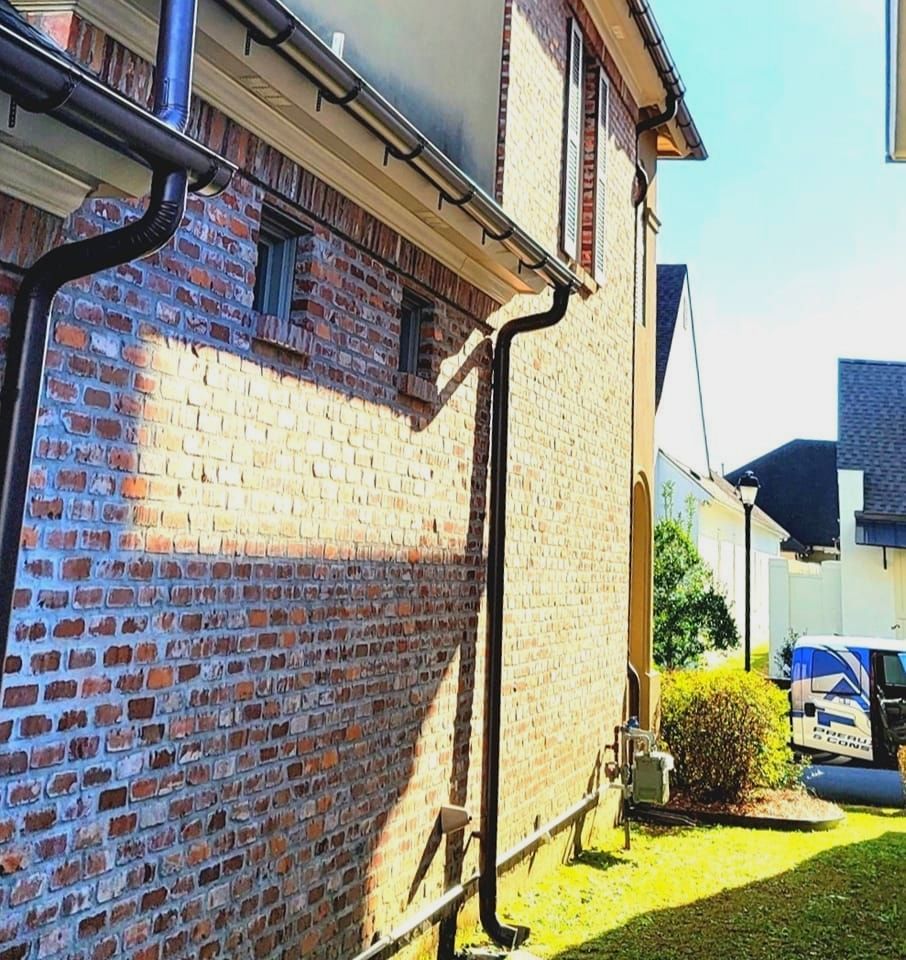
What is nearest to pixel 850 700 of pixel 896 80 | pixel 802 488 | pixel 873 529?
pixel 873 529

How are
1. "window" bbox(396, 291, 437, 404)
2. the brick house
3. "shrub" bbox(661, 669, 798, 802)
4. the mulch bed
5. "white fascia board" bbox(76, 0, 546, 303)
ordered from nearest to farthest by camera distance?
1. the brick house
2. "white fascia board" bbox(76, 0, 546, 303)
3. "window" bbox(396, 291, 437, 404)
4. the mulch bed
5. "shrub" bbox(661, 669, 798, 802)

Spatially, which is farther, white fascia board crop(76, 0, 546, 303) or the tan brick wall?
the tan brick wall

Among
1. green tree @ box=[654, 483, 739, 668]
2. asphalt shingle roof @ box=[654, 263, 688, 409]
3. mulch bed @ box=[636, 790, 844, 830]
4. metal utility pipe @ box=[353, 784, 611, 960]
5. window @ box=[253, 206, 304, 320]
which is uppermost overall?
asphalt shingle roof @ box=[654, 263, 688, 409]

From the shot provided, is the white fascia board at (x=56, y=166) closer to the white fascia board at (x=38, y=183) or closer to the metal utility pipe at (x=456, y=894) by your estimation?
the white fascia board at (x=38, y=183)

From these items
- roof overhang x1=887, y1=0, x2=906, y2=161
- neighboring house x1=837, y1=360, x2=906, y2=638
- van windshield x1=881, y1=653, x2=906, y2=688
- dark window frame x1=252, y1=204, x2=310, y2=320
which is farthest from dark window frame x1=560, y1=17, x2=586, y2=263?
neighboring house x1=837, y1=360, x2=906, y2=638

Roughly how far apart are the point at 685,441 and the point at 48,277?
2175 centimetres

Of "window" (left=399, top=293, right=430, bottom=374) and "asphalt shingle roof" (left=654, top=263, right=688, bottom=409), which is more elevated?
"asphalt shingle roof" (left=654, top=263, right=688, bottom=409)

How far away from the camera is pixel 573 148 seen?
782 centimetres

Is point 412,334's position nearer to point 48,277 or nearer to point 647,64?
point 48,277

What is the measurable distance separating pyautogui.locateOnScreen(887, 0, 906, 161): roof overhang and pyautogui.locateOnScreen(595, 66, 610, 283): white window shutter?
2.46 m

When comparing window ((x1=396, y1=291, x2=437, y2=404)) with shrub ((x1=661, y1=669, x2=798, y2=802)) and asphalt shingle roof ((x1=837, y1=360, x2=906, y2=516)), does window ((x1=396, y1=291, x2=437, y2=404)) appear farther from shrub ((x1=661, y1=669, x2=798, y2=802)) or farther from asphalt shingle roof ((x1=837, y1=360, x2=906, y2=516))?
asphalt shingle roof ((x1=837, y1=360, x2=906, y2=516))

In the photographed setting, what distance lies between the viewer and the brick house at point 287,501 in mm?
2863

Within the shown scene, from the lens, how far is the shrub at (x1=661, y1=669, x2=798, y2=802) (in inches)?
385

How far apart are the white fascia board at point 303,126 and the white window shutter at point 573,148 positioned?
2339 mm
